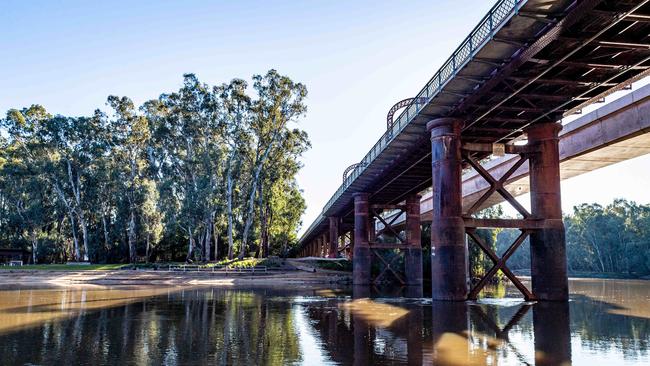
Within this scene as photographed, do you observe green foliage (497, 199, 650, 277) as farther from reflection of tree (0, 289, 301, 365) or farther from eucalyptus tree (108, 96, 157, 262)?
reflection of tree (0, 289, 301, 365)

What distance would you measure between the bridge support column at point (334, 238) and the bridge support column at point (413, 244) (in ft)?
53.0

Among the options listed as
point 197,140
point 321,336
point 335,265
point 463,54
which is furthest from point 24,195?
point 321,336

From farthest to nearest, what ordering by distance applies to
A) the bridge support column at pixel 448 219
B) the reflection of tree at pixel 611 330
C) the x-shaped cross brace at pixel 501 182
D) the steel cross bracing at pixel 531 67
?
1. the x-shaped cross brace at pixel 501 182
2. the bridge support column at pixel 448 219
3. the steel cross bracing at pixel 531 67
4. the reflection of tree at pixel 611 330

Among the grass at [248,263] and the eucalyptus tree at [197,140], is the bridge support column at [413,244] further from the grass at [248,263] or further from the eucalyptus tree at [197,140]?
the eucalyptus tree at [197,140]

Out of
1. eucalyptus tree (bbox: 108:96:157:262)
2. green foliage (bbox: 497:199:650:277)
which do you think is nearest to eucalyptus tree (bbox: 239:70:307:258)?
eucalyptus tree (bbox: 108:96:157:262)

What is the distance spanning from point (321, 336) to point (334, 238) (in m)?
52.5

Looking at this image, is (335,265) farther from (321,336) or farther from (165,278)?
(321,336)

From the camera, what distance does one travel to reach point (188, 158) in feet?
207

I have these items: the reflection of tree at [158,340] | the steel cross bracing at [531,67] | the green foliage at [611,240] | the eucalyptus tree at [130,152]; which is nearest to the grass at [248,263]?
the eucalyptus tree at [130,152]

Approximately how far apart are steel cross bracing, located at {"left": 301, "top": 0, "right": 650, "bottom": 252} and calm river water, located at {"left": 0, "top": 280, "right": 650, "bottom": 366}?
8.95 meters

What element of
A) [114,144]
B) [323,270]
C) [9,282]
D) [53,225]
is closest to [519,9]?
[323,270]

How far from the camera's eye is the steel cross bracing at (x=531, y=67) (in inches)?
611

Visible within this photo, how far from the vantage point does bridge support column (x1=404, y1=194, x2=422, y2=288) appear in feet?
156

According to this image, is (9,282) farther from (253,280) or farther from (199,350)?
(199,350)
